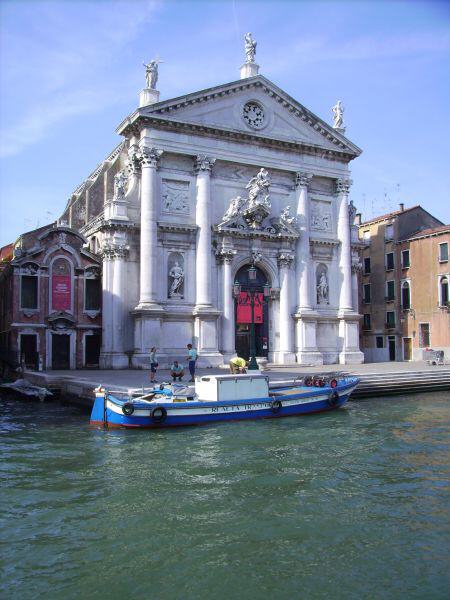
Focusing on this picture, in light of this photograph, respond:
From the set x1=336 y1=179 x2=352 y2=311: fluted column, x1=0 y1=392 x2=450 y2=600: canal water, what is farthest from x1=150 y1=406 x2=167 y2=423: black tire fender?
x1=336 y1=179 x2=352 y2=311: fluted column

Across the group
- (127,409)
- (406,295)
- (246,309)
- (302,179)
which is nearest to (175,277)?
(246,309)

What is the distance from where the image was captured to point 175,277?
27.4 m

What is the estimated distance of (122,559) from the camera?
6.86m

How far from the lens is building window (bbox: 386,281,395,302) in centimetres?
3912

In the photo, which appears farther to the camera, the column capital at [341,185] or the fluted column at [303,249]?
the column capital at [341,185]

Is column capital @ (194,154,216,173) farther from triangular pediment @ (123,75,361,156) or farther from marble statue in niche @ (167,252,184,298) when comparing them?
marble statue in niche @ (167,252,184,298)

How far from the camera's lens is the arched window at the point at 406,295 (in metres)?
37.9

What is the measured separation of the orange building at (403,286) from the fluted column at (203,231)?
40.0ft

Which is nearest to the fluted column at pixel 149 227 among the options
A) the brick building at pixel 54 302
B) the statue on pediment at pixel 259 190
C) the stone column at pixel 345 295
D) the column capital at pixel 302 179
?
the brick building at pixel 54 302

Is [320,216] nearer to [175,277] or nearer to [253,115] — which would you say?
[253,115]

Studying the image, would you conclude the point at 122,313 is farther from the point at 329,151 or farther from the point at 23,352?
the point at 329,151

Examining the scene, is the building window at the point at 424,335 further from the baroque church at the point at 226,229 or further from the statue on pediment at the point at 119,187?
the statue on pediment at the point at 119,187

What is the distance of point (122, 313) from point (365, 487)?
18.7 m

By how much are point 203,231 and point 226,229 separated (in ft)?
3.68
